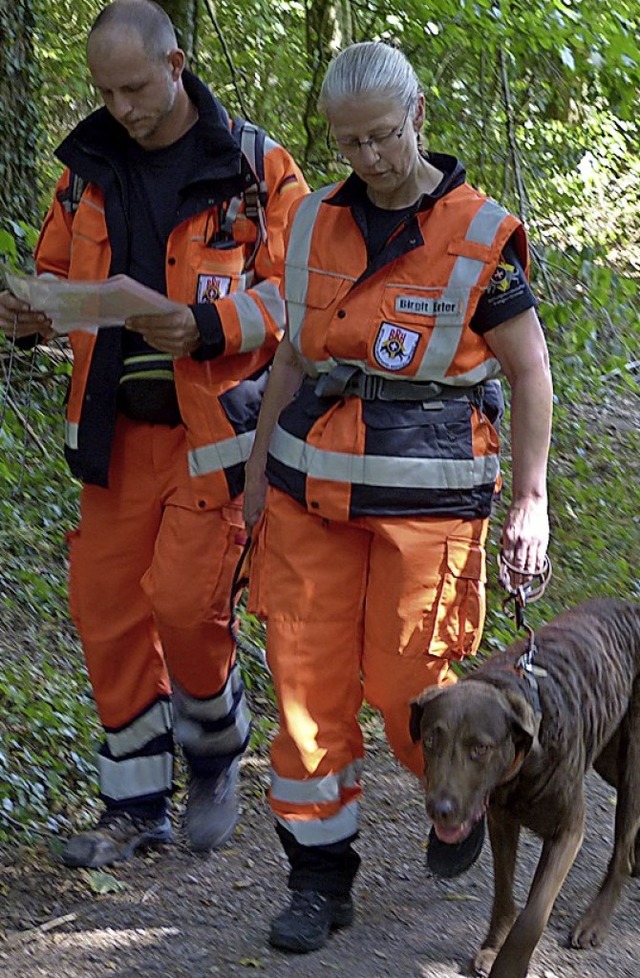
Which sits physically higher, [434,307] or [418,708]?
[434,307]

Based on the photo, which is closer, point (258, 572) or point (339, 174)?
point (258, 572)

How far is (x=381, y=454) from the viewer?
389cm

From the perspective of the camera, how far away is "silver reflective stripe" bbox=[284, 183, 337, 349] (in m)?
4.03

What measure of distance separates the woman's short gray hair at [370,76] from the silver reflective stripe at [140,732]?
2.17 meters

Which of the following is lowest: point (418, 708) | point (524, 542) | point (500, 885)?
point (500, 885)

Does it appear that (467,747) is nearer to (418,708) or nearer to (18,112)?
(418,708)

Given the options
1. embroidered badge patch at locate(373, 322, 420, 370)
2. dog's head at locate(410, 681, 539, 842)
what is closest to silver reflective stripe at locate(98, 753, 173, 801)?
dog's head at locate(410, 681, 539, 842)

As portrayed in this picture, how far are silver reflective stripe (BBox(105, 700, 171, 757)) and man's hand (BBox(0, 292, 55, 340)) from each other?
1.37m

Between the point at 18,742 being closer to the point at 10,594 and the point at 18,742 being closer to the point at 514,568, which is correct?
the point at 10,594

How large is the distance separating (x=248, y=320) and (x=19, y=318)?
74cm

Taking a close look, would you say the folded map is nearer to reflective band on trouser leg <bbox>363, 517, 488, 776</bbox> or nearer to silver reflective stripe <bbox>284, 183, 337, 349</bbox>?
silver reflective stripe <bbox>284, 183, 337, 349</bbox>

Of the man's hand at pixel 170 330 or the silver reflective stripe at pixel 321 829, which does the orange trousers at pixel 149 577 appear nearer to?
the man's hand at pixel 170 330

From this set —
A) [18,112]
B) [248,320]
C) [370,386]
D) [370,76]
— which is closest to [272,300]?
[248,320]

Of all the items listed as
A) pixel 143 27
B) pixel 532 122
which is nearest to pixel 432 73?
pixel 532 122
